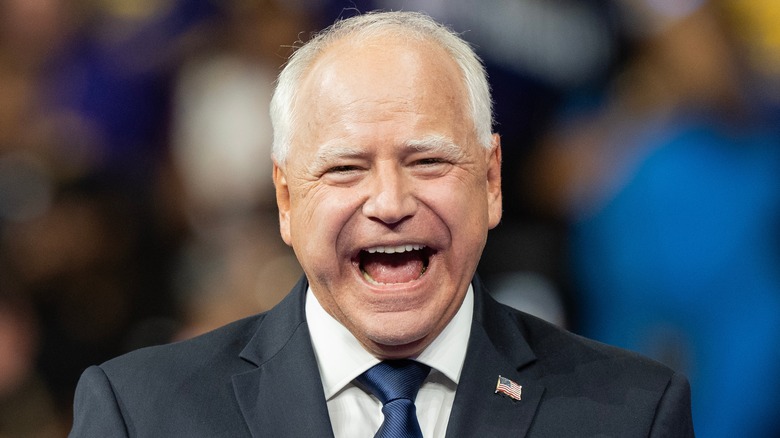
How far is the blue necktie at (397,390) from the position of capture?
1.83 m

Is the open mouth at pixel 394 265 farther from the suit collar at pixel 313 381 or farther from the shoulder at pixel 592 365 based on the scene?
the shoulder at pixel 592 365

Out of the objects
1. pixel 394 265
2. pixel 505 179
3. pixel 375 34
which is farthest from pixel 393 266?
pixel 505 179

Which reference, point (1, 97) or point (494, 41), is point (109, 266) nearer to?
point (1, 97)

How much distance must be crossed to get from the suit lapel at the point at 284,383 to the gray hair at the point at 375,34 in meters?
0.32

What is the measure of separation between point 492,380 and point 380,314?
0.87 feet

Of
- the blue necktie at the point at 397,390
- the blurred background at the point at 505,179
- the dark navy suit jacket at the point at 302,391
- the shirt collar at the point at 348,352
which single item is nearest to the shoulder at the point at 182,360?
the dark navy suit jacket at the point at 302,391

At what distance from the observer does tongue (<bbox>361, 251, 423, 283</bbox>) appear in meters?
1.90

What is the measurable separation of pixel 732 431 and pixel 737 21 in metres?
1.23

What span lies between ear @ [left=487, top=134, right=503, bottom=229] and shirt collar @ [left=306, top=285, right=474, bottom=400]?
0.68ft

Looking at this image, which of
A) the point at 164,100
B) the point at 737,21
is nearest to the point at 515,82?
the point at 737,21

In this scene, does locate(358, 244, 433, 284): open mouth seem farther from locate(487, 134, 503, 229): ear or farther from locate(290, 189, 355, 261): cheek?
locate(487, 134, 503, 229): ear

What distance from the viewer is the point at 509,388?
195 cm

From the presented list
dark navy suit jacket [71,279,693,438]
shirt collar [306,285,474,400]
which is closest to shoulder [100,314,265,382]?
dark navy suit jacket [71,279,693,438]

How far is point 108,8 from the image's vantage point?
121 inches
